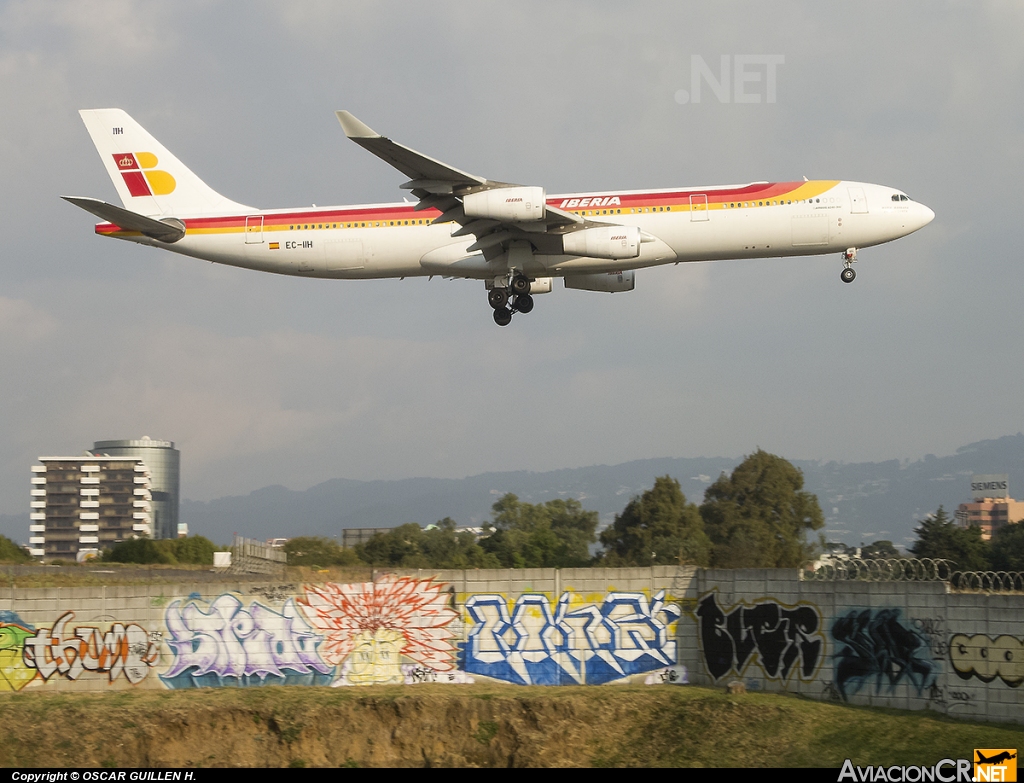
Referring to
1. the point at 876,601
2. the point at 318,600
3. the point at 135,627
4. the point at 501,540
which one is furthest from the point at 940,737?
the point at 501,540

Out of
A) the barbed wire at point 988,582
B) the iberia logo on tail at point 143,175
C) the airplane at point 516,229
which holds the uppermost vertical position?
the iberia logo on tail at point 143,175

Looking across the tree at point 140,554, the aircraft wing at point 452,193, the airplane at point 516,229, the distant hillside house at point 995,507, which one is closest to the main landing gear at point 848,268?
the airplane at point 516,229

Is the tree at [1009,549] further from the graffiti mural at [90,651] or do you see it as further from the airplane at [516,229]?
the graffiti mural at [90,651]

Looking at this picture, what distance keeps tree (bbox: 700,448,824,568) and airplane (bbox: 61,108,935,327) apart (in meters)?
34.6

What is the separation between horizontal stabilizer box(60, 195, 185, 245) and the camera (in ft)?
121

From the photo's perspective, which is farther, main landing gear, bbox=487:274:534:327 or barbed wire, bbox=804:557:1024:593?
main landing gear, bbox=487:274:534:327

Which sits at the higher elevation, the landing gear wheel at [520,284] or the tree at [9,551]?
the landing gear wheel at [520,284]

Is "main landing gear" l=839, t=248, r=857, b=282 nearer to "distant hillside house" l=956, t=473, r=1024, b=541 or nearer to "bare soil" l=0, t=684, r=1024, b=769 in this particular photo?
"bare soil" l=0, t=684, r=1024, b=769

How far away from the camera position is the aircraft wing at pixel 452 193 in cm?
3252

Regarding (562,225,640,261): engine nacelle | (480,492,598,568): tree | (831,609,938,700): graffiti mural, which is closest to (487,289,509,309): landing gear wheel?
(562,225,640,261): engine nacelle

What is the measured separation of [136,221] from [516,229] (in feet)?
46.3

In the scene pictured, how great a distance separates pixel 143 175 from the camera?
4300 centimetres

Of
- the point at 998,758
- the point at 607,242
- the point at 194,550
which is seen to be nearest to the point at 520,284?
A: the point at 607,242

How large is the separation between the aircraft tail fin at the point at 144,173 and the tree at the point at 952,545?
1384 inches
